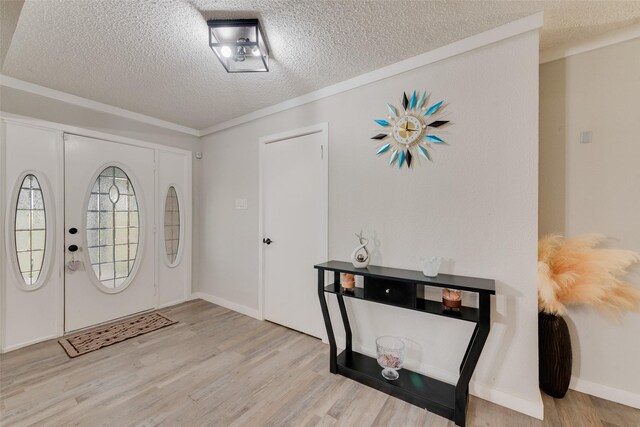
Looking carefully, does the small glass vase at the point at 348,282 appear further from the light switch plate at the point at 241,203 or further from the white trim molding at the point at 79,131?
the white trim molding at the point at 79,131

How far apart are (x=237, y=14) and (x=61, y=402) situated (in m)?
2.86

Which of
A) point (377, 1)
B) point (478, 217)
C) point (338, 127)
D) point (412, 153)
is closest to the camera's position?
point (377, 1)

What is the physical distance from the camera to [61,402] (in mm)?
1800

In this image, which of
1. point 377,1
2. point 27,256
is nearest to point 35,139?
point 27,256

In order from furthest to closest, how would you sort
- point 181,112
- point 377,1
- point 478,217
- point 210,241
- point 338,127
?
point 210,241 < point 181,112 < point 338,127 < point 478,217 < point 377,1

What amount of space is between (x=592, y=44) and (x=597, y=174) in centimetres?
93

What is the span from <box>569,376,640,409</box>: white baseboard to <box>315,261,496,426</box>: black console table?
34.2 inches

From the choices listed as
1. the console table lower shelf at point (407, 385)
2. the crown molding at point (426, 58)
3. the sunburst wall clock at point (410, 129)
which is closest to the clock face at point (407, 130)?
the sunburst wall clock at point (410, 129)

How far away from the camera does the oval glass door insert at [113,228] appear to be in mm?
2961

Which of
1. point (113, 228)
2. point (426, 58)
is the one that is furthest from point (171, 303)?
point (426, 58)

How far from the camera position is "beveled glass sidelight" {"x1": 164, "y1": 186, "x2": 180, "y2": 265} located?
359 cm

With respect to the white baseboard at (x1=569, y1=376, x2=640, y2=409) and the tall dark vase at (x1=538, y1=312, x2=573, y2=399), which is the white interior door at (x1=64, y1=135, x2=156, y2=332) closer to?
the tall dark vase at (x1=538, y1=312, x2=573, y2=399)

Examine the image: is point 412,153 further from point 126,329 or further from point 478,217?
point 126,329

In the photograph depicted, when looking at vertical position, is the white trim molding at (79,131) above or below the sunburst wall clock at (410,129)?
above
